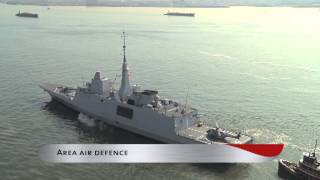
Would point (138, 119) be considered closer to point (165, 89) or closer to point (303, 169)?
point (303, 169)

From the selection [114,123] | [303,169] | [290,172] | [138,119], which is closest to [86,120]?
[114,123]

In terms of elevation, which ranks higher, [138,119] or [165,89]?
[165,89]

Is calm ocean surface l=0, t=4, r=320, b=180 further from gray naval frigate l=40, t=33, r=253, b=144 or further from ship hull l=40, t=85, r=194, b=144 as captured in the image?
gray naval frigate l=40, t=33, r=253, b=144

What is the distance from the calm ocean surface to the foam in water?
64 cm

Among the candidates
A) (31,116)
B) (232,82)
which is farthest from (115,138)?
(232,82)

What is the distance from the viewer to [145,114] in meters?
51.5

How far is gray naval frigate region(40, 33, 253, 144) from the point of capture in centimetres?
4784

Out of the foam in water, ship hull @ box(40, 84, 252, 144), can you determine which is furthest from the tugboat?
the foam in water

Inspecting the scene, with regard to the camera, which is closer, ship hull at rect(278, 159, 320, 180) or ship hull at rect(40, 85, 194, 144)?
ship hull at rect(278, 159, 320, 180)

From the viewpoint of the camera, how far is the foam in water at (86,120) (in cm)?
5625

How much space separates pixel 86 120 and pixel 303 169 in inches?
1148

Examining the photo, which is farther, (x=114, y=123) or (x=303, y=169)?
Answer: (x=114, y=123)

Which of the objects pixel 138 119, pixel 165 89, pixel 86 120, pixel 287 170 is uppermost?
pixel 165 89

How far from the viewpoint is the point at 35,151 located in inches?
1797
